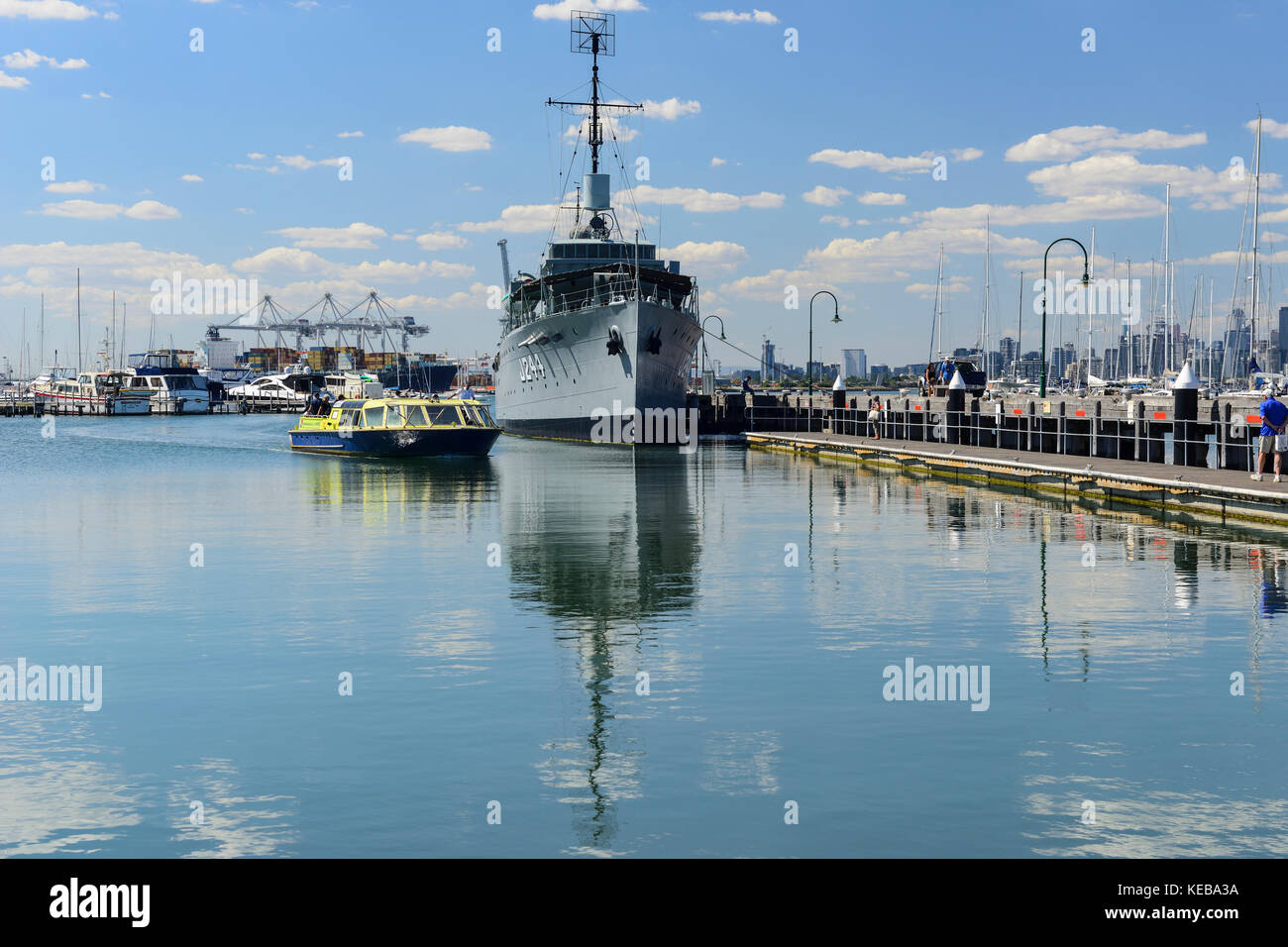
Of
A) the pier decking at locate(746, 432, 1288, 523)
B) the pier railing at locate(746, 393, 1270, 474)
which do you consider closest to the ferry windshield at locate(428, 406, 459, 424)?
the pier decking at locate(746, 432, 1288, 523)

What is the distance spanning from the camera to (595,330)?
72.2m

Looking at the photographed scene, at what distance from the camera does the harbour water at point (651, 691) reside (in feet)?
31.5

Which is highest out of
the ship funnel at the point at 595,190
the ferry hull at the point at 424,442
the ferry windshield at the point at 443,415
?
the ship funnel at the point at 595,190

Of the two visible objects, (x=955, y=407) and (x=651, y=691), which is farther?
(x=955, y=407)

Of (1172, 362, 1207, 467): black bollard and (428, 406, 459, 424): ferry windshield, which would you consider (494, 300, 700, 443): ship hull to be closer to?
(428, 406, 459, 424): ferry windshield

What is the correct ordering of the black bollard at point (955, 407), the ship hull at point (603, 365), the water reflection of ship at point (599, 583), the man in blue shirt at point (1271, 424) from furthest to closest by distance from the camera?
1. the ship hull at point (603, 365)
2. the black bollard at point (955, 407)
3. the man in blue shirt at point (1271, 424)
4. the water reflection of ship at point (599, 583)

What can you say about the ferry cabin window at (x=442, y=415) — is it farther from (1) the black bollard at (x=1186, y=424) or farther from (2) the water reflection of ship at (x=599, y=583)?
(1) the black bollard at (x=1186, y=424)

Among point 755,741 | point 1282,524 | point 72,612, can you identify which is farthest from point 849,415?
point 755,741

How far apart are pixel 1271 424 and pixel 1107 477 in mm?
5083

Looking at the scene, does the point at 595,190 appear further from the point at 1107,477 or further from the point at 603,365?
the point at 1107,477

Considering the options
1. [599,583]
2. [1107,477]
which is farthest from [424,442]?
[599,583]

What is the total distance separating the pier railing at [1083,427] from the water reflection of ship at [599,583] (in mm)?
14163

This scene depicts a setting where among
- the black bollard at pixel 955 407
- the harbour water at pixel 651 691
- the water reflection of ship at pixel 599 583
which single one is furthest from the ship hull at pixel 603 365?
the harbour water at pixel 651 691
